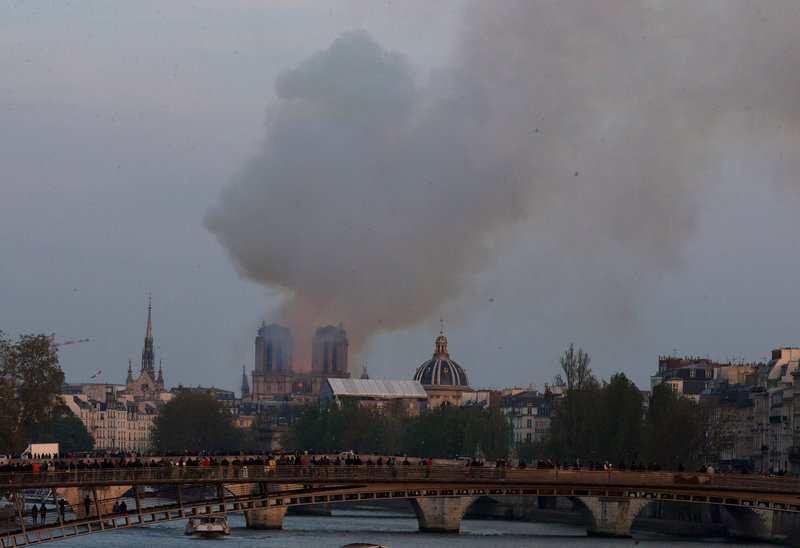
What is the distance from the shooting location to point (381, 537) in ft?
419

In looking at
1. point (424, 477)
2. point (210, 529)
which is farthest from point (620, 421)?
point (424, 477)

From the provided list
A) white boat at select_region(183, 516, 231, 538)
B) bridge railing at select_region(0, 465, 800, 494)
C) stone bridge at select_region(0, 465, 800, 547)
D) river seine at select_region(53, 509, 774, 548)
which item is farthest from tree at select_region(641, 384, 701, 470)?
bridge railing at select_region(0, 465, 800, 494)

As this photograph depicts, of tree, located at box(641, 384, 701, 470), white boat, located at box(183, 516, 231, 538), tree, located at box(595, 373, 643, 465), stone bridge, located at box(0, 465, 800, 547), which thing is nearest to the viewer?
stone bridge, located at box(0, 465, 800, 547)

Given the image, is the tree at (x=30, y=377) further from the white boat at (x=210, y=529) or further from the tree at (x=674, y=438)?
the tree at (x=674, y=438)

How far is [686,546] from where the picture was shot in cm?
11812

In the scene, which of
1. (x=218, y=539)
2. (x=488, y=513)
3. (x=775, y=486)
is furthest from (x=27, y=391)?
(x=775, y=486)

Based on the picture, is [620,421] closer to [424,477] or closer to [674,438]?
[674,438]

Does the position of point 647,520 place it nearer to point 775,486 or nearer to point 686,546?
point 686,546

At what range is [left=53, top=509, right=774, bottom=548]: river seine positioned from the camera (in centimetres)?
12081

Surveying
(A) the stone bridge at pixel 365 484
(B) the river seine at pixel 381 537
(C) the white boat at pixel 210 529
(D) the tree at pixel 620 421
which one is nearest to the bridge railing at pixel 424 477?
(A) the stone bridge at pixel 365 484

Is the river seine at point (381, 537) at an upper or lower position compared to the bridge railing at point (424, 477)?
lower

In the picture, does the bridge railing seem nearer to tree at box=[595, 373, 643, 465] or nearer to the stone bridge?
the stone bridge

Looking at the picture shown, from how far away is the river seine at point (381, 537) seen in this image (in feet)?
396

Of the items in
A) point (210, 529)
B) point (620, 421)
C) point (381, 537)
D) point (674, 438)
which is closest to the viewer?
point (381, 537)
